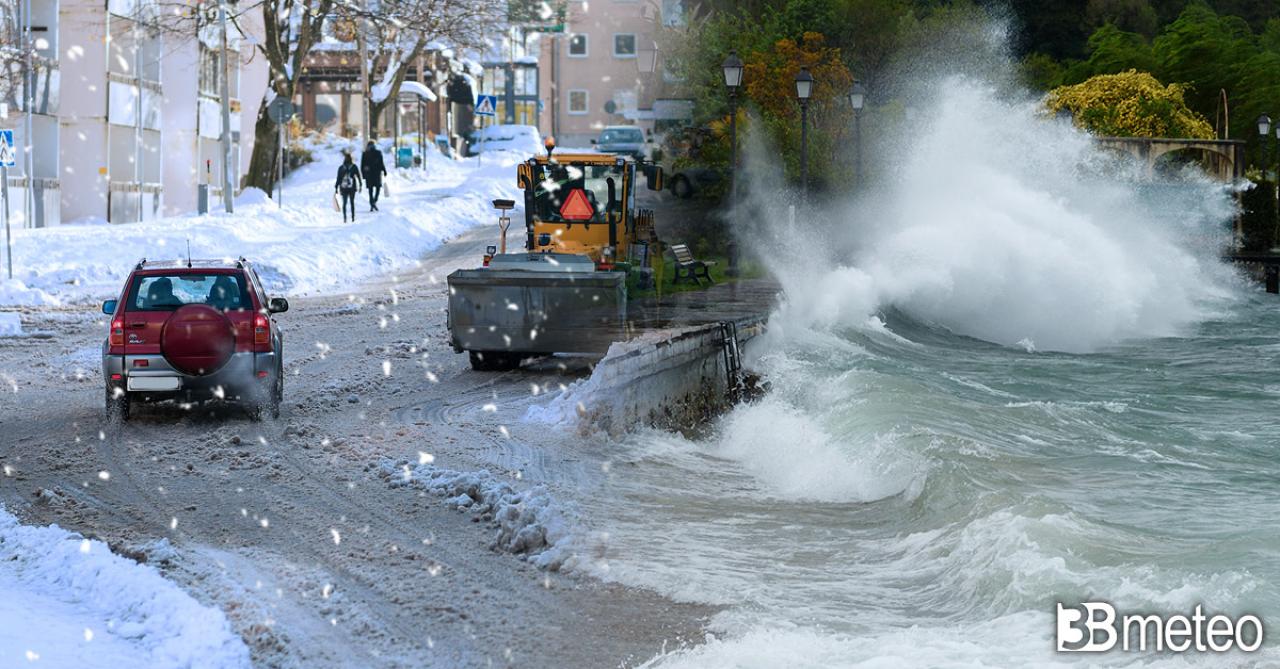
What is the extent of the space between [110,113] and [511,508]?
35235 mm

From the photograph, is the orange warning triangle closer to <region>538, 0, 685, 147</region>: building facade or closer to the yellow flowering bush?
the yellow flowering bush

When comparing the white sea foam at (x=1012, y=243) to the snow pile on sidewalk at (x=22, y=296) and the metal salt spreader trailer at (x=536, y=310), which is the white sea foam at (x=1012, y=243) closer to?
the metal salt spreader trailer at (x=536, y=310)

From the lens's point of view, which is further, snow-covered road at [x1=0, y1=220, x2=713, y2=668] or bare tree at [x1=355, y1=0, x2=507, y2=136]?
bare tree at [x1=355, y1=0, x2=507, y2=136]

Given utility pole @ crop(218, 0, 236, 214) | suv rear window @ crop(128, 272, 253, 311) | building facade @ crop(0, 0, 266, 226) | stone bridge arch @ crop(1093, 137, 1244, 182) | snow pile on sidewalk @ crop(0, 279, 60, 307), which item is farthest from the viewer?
stone bridge arch @ crop(1093, 137, 1244, 182)

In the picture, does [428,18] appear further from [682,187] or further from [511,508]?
[511,508]

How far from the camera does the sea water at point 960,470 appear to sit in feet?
30.3

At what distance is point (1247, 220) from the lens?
1934 inches


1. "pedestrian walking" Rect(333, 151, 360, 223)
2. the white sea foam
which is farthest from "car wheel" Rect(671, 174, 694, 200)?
"pedestrian walking" Rect(333, 151, 360, 223)

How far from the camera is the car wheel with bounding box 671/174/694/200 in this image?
40.8 meters

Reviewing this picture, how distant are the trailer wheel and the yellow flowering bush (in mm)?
34994

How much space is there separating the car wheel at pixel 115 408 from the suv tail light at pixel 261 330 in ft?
4.13

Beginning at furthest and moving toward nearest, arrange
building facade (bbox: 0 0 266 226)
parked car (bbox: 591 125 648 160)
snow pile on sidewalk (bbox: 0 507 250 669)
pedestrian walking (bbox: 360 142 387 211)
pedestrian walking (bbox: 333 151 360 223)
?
parked car (bbox: 591 125 648 160)
pedestrian walking (bbox: 360 142 387 211)
pedestrian walking (bbox: 333 151 360 223)
building facade (bbox: 0 0 266 226)
snow pile on sidewalk (bbox: 0 507 250 669)

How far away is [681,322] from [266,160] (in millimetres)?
24791

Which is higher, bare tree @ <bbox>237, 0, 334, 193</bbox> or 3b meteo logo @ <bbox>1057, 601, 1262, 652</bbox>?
bare tree @ <bbox>237, 0, 334, 193</bbox>
